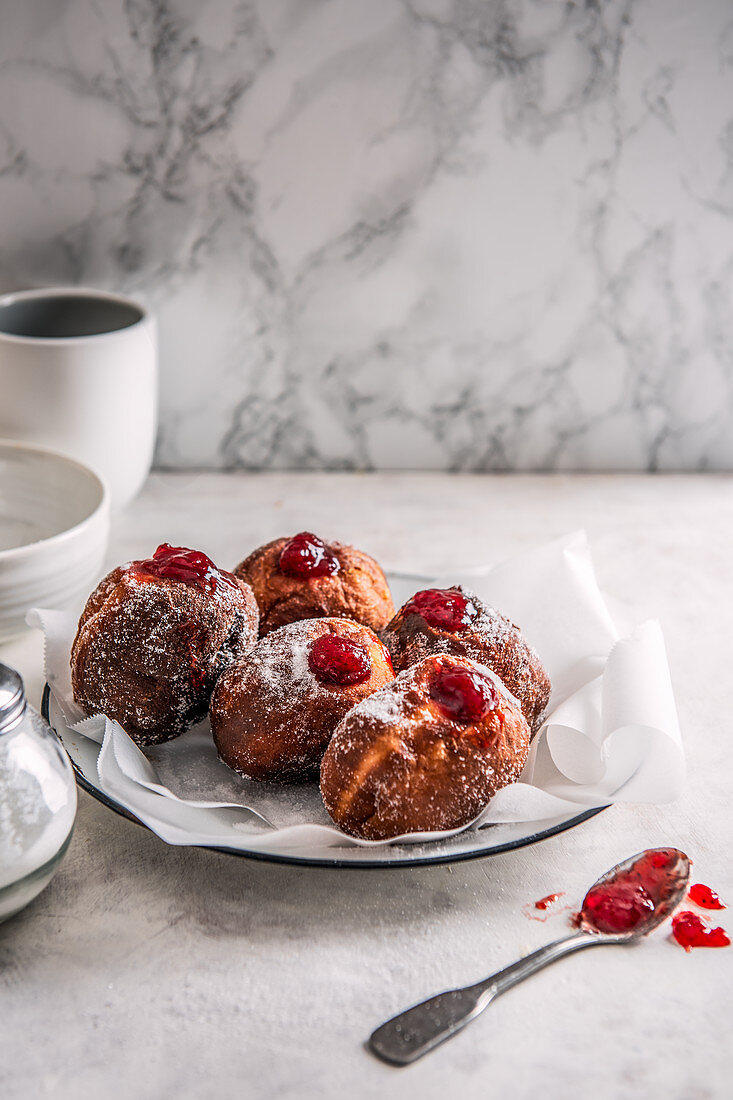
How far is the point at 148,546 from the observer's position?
4.50 feet

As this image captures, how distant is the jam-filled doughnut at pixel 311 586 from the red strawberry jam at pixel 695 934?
1.27 ft

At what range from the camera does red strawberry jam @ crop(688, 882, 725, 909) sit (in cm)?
78

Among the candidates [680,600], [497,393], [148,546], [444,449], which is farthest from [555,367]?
[148,546]

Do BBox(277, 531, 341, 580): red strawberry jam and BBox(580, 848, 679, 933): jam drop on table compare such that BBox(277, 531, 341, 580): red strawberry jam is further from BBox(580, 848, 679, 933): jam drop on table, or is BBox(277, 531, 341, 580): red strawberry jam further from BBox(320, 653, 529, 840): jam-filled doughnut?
BBox(580, 848, 679, 933): jam drop on table

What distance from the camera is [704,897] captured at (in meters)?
0.78

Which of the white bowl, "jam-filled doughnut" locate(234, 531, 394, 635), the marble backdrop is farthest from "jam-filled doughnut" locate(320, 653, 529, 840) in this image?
the marble backdrop

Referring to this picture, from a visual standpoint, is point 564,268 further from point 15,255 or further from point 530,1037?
point 530,1037

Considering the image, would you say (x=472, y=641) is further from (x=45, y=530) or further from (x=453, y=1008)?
(x=45, y=530)

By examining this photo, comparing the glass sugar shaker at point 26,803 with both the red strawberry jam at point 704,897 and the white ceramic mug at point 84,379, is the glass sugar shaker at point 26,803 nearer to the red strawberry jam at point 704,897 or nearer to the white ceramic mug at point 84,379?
the red strawberry jam at point 704,897

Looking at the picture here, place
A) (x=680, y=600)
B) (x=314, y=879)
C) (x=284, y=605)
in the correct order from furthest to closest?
1. (x=680, y=600)
2. (x=284, y=605)
3. (x=314, y=879)

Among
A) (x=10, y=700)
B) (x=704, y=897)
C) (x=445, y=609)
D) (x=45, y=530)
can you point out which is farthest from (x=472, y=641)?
(x=45, y=530)

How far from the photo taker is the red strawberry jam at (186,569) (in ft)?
2.99

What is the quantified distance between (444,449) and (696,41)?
0.64 m

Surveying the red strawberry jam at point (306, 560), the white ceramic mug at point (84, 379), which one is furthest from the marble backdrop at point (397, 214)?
the red strawberry jam at point (306, 560)
